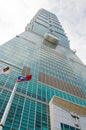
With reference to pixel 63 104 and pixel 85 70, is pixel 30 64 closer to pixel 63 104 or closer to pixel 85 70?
pixel 63 104

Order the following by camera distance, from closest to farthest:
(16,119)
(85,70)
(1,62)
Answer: (16,119) → (1,62) → (85,70)

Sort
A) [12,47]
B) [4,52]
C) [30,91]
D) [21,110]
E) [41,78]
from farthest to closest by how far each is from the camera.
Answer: [12,47]
[4,52]
[41,78]
[30,91]
[21,110]

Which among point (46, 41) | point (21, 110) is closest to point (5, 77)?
point (21, 110)

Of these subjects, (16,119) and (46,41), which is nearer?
(16,119)

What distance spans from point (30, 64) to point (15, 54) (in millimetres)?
5425

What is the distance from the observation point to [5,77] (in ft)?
107

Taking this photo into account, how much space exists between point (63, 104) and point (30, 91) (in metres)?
6.64

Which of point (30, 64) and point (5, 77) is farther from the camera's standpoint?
point (30, 64)

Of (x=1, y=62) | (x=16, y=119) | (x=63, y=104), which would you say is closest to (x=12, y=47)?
(x=1, y=62)

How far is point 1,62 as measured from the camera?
3800cm

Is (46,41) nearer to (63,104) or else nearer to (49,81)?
(49,81)

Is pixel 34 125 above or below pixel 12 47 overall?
above

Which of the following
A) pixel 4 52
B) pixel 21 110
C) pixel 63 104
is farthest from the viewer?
pixel 4 52

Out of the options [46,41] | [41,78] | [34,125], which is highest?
[34,125]
